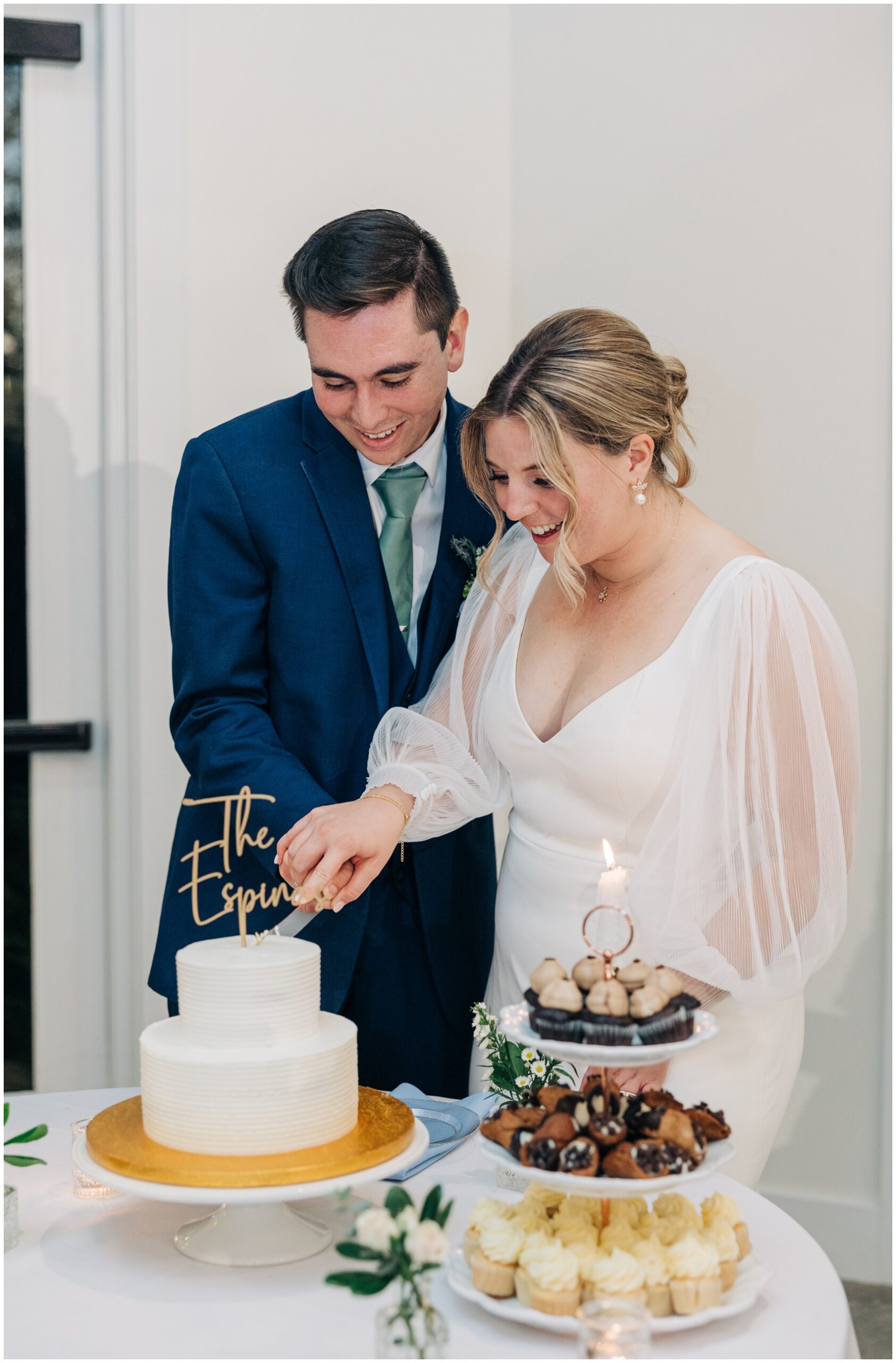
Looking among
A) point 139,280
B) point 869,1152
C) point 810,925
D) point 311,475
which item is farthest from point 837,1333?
point 139,280

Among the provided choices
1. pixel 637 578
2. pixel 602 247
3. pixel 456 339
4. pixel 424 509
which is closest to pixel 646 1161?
pixel 637 578

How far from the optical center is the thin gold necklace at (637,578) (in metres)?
1.99

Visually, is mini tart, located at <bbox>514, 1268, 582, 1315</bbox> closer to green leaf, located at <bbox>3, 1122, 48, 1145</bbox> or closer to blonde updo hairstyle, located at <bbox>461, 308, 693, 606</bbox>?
green leaf, located at <bbox>3, 1122, 48, 1145</bbox>

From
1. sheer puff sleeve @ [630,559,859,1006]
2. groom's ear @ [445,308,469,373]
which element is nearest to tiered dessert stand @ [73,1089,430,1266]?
sheer puff sleeve @ [630,559,859,1006]

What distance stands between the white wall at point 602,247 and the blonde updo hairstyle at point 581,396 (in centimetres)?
108

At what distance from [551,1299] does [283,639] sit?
1237 mm

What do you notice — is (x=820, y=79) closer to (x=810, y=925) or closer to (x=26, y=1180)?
(x=810, y=925)

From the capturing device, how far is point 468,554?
226 centimetres

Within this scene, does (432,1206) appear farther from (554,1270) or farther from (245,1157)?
(245,1157)

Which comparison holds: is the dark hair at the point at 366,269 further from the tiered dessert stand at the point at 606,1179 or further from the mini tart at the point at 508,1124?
the mini tart at the point at 508,1124

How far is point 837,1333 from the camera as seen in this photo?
3.93 feet

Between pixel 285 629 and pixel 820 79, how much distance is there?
1762mm

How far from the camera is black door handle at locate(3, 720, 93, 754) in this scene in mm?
3031

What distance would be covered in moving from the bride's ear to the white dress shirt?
428mm
